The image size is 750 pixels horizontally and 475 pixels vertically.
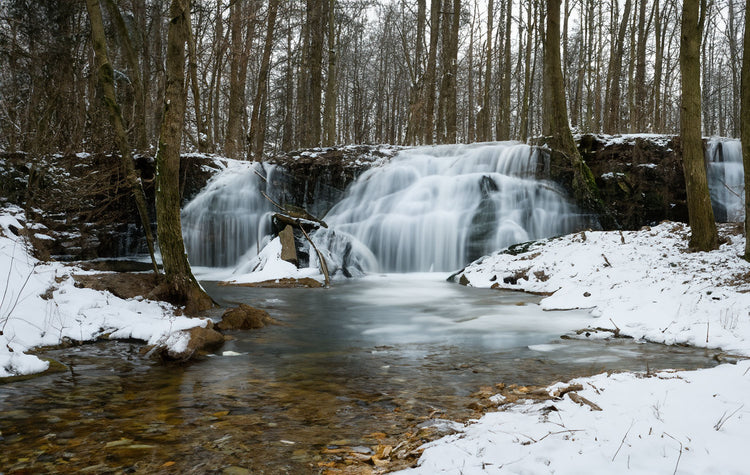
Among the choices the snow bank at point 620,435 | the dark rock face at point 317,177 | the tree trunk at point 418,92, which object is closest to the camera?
the snow bank at point 620,435

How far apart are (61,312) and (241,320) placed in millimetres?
2069

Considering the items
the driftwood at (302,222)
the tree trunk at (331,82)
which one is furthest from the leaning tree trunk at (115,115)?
the tree trunk at (331,82)

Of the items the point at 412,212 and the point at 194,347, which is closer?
the point at 194,347

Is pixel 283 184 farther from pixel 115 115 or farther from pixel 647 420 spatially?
pixel 647 420

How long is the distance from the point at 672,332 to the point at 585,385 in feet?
9.69

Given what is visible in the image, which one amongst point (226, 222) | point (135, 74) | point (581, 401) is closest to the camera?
point (581, 401)

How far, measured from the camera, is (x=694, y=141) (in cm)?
841

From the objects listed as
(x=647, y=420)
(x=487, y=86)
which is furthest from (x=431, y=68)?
(x=647, y=420)

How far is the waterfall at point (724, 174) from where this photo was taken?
13.0m

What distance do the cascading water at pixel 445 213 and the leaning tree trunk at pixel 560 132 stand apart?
541 mm

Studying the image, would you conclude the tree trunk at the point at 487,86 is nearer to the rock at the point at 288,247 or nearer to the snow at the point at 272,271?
the rock at the point at 288,247

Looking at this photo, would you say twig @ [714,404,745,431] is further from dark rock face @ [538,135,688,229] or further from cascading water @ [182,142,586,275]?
dark rock face @ [538,135,688,229]

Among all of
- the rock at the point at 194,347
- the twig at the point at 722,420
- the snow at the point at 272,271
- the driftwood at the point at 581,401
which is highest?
the snow at the point at 272,271

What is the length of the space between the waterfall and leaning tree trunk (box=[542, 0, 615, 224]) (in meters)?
2.76
